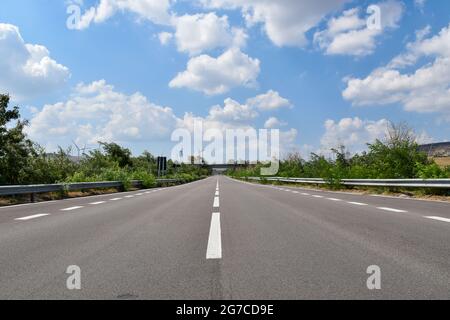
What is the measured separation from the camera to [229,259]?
569cm

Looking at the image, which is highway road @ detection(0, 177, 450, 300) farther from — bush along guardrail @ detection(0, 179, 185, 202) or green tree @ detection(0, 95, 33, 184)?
green tree @ detection(0, 95, 33, 184)

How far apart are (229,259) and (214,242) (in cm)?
136

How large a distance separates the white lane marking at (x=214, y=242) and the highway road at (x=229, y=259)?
0.06 ft

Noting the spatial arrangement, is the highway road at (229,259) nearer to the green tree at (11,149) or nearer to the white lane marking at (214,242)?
the white lane marking at (214,242)

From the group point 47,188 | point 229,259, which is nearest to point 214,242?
point 229,259

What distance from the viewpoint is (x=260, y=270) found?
5.03m

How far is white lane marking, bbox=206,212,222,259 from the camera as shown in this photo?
5969 mm

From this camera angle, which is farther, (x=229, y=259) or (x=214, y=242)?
(x=214, y=242)

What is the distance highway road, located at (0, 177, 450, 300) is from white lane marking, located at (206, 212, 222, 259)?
0.7 inches

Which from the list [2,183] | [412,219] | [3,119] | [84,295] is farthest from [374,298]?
[3,119]

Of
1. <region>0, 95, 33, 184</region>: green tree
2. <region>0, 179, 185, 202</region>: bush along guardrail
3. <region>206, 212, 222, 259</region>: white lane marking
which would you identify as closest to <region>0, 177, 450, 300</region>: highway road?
<region>206, 212, 222, 259</region>: white lane marking

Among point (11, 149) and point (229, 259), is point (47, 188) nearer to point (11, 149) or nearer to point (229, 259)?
point (11, 149)

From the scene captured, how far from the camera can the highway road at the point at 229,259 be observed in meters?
4.20
